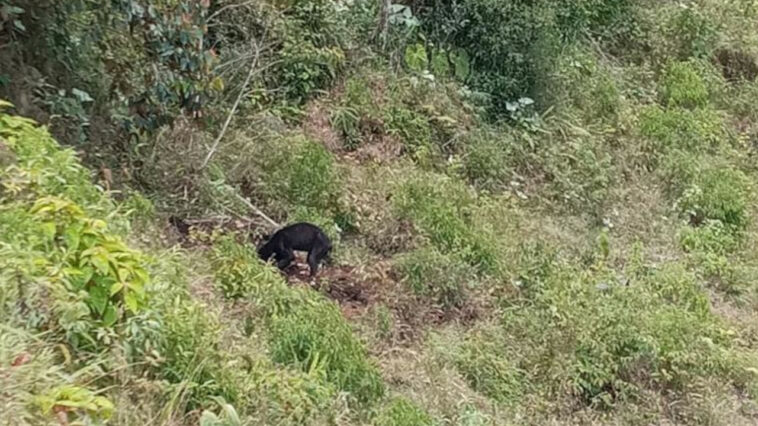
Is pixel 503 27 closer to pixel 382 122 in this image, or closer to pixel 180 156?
pixel 382 122

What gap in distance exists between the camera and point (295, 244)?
19.6ft

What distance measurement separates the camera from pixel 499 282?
6398 mm

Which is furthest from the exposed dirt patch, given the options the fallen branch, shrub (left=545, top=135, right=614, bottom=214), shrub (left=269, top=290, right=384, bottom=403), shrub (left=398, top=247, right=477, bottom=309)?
shrub (left=269, top=290, right=384, bottom=403)

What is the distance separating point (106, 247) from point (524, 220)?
4.49 m

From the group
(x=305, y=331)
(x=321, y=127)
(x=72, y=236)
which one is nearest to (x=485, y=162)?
(x=321, y=127)

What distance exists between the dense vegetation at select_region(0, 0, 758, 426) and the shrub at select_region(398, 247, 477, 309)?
0.06 feet

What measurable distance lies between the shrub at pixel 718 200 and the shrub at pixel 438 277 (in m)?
2.66

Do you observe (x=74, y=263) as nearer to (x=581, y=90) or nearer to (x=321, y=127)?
(x=321, y=127)

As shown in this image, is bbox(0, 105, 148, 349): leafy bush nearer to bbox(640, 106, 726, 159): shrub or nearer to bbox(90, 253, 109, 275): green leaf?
bbox(90, 253, 109, 275): green leaf

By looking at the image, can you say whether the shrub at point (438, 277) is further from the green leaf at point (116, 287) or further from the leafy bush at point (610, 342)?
the green leaf at point (116, 287)

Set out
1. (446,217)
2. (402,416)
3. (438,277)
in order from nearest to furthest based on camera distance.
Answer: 1. (402,416)
2. (438,277)
3. (446,217)

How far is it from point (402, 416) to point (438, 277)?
172 centimetres

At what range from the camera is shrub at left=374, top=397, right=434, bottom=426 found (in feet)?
15.0

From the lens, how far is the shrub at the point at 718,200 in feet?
25.9
